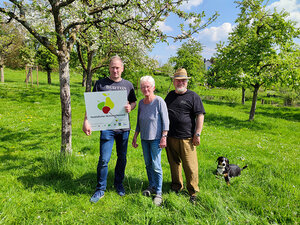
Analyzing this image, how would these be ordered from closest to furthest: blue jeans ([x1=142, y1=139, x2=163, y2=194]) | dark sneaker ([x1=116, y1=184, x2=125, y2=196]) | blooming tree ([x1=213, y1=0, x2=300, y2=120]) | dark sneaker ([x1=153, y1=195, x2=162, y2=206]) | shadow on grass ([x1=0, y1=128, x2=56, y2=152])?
dark sneaker ([x1=153, y1=195, x2=162, y2=206])
blue jeans ([x1=142, y1=139, x2=163, y2=194])
dark sneaker ([x1=116, y1=184, x2=125, y2=196])
shadow on grass ([x1=0, y1=128, x2=56, y2=152])
blooming tree ([x1=213, y1=0, x2=300, y2=120])

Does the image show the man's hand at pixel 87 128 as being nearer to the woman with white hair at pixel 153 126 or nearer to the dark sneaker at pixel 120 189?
the woman with white hair at pixel 153 126

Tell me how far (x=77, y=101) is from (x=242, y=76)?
13.8 metres

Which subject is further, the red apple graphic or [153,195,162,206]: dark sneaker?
the red apple graphic

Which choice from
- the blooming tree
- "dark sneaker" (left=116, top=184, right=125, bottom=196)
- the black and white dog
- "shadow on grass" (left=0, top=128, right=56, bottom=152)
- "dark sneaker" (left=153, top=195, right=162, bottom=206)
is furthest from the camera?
the blooming tree

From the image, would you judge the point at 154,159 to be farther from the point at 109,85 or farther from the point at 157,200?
the point at 109,85

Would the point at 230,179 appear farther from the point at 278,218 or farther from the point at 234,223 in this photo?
the point at 234,223

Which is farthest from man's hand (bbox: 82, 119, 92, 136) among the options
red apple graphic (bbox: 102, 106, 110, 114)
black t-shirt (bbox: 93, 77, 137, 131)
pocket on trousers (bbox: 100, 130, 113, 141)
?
black t-shirt (bbox: 93, 77, 137, 131)

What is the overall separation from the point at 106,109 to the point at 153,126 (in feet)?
3.31

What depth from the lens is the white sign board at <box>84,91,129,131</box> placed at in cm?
345

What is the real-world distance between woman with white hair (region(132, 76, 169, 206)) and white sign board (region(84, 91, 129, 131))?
0.41m

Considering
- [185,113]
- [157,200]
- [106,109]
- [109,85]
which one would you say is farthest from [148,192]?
[109,85]

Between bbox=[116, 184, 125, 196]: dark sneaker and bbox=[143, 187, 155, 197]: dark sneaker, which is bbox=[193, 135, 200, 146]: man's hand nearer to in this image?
bbox=[143, 187, 155, 197]: dark sneaker

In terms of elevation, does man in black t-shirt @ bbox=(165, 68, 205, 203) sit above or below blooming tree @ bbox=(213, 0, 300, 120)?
below

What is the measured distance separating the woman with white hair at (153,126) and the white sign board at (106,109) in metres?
0.41
